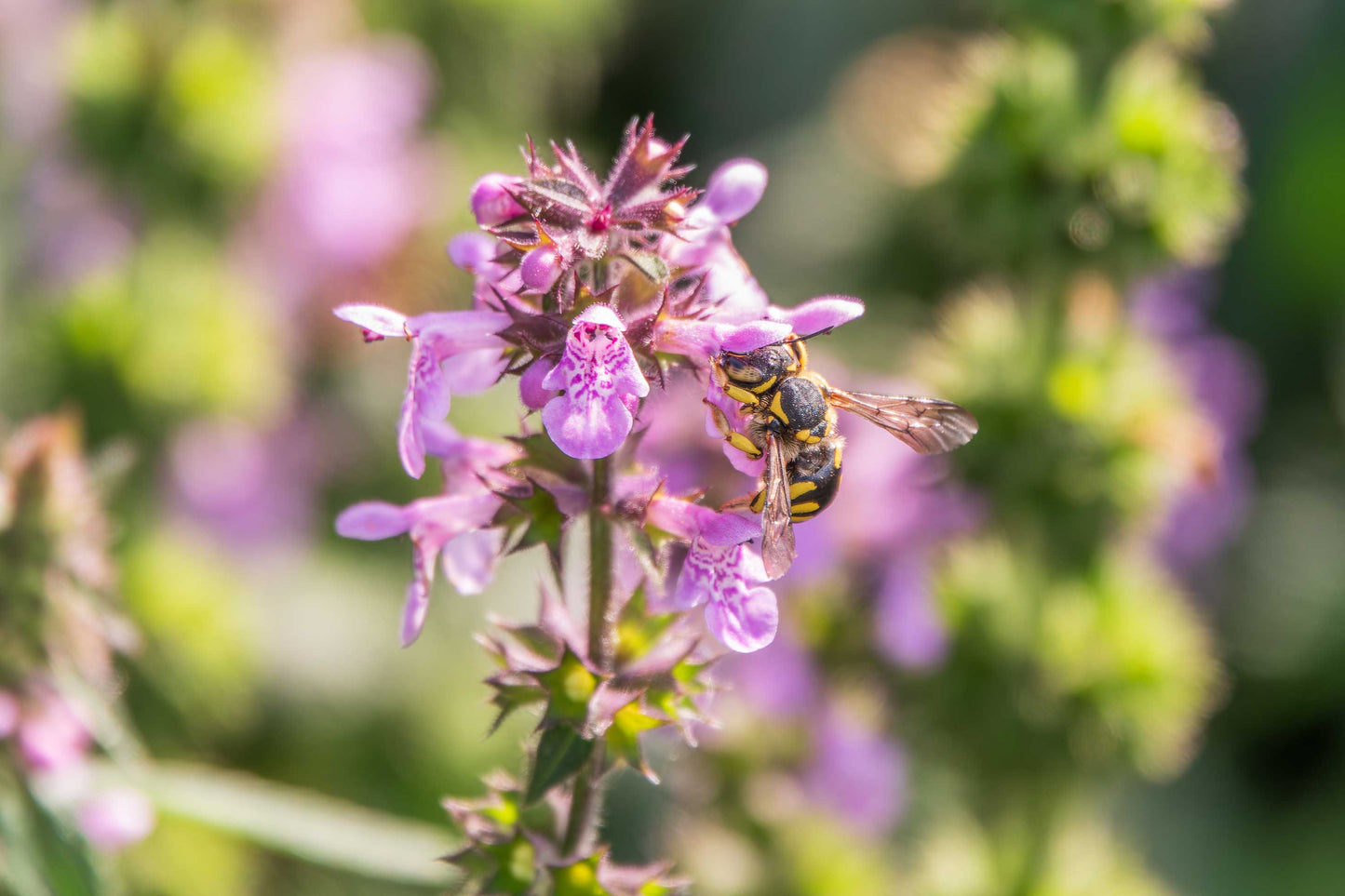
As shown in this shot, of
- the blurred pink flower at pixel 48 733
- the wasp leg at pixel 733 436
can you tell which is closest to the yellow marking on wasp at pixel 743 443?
the wasp leg at pixel 733 436

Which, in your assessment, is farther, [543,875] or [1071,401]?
[1071,401]

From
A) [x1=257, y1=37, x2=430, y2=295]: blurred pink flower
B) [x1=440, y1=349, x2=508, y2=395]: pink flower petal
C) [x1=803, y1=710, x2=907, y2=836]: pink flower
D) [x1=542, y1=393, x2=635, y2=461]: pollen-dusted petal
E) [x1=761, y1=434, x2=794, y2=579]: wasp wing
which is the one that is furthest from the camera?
[x1=257, y1=37, x2=430, y2=295]: blurred pink flower

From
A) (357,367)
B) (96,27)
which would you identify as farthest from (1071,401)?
(357,367)

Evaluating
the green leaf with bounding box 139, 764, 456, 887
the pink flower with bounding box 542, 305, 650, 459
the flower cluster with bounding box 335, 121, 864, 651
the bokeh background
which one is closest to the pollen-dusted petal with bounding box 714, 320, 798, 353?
the flower cluster with bounding box 335, 121, 864, 651

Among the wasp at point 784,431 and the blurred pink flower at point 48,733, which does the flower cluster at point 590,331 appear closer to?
the wasp at point 784,431

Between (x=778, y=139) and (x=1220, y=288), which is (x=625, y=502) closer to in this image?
(x=1220, y=288)

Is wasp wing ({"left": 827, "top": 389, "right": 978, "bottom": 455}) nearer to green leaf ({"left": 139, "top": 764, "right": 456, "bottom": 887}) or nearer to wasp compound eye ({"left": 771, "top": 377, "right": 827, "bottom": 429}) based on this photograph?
wasp compound eye ({"left": 771, "top": 377, "right": 827, "bottom": 429})
